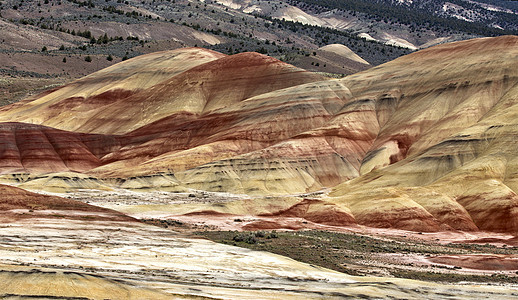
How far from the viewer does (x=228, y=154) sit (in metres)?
84.9

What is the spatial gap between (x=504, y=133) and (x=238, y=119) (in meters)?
35.4

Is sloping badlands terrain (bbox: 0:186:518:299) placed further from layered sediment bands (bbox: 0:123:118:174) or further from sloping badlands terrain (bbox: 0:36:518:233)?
layered sediment bands (bbox: 0:123:118:174)

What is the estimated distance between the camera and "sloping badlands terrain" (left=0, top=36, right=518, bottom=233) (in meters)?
62.4

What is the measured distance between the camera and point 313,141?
8356 centimetres

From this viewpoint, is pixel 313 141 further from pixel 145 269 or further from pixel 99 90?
pixel 145 269

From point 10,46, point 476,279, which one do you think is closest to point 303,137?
point 476,279

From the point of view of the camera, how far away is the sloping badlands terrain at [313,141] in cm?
6241

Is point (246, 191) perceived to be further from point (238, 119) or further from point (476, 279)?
point (476, 279)

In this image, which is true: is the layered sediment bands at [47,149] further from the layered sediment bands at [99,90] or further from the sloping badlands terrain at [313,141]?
the layered sediment bands at [99,90]

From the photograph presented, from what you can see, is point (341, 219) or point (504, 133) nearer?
point (341, 219)

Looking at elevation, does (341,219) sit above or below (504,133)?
below

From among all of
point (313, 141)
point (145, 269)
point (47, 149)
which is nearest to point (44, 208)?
point (145, 269)

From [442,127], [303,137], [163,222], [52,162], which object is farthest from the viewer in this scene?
[52,162]

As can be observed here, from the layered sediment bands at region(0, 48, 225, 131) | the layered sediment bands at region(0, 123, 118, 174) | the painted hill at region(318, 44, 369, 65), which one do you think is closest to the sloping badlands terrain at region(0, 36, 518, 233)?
the layered sediment bands at region(0, 123, 118, 174)
